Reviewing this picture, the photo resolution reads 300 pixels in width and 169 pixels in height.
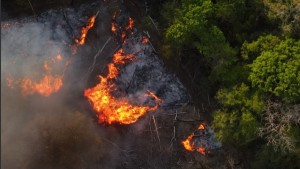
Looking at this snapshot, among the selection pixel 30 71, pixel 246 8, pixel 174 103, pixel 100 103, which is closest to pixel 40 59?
pixel 30 71

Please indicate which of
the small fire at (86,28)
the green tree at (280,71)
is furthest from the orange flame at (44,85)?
the green tree at (280,71)

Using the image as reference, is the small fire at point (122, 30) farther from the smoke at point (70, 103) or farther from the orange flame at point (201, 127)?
the orange flame at point (201, 127)

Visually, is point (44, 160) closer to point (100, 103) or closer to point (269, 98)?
point (100, 103)

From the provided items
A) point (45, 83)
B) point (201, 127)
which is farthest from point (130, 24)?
point (201, 127)

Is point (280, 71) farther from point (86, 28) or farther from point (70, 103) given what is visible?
point (70, 103)

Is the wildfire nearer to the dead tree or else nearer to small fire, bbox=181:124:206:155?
small fire, bbox=181:124:206:155

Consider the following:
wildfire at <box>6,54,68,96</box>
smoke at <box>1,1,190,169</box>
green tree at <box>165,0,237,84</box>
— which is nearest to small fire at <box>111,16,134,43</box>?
smoke at <box>1,1,190,169</box>
